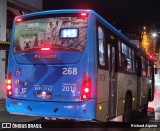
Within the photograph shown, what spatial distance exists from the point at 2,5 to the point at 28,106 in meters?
13.0

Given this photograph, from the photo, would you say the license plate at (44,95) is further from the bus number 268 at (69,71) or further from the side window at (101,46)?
the side window at (101,46)

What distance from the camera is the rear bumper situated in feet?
27.6

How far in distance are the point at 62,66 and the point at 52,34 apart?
0.91 meters

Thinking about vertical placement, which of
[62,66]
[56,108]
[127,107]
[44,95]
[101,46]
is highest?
[101,46]

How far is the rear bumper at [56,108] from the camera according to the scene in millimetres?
8406

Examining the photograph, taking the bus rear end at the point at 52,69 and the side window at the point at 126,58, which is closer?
the bus rear end at the point at 52,69

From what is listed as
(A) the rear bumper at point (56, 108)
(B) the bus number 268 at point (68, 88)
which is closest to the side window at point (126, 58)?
(B) the bus number 268 at point (68, 88)

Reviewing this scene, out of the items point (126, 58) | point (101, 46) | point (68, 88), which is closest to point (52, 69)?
point (68, 88)

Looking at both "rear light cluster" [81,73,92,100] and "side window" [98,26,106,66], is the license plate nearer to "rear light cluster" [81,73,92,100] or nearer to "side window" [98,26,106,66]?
"rear light cluster" [81,73,92,100]

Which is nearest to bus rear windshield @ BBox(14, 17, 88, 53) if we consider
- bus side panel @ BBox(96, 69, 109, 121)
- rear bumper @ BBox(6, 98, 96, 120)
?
bus side panel @ BBox(96, 69, 109, 121)

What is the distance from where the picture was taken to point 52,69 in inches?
353

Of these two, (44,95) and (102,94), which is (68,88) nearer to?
(44,95)

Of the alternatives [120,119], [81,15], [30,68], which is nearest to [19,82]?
[30,68]

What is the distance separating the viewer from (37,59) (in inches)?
361
